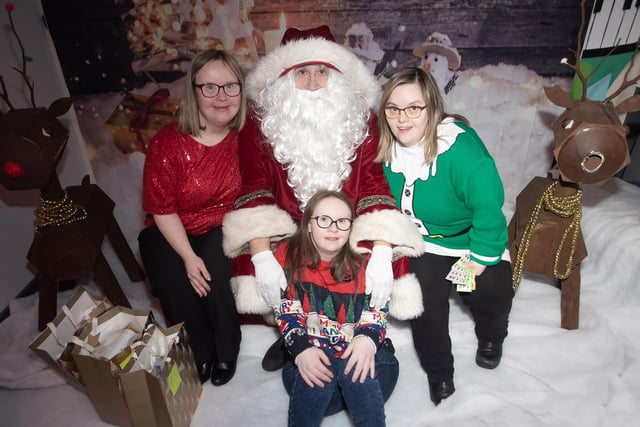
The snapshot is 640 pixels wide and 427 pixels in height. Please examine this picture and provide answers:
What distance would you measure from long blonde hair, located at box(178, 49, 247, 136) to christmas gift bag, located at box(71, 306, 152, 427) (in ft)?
2.36

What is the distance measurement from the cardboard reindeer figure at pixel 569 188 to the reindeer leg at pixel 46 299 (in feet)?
6.41

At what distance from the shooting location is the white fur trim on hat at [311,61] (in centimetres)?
161

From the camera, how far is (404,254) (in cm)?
158

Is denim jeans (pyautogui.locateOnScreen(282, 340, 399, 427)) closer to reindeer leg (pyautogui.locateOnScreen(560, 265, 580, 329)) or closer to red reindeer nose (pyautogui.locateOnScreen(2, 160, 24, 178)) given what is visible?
reindeer leg (pyautogui.locateOnScreen(560, 265, 580, 329))

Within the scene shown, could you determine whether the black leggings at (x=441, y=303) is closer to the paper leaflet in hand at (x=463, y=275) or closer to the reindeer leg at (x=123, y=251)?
the paper leaflet in hand at (x=463, y=275)

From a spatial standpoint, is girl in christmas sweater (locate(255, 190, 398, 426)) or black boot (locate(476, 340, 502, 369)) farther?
black boot (locate(476, 340, 502, 369))

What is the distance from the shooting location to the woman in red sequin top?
5.44 feet

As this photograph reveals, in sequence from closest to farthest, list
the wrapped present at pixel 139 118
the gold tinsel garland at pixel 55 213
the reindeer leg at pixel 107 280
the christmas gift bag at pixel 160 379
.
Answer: the christmas gift bag at pixel 160 379 < the gold tinsel garland at pixel 55 213 < the reindeer leg at pixel 107 280 < the wrapped present at pixel 139 118

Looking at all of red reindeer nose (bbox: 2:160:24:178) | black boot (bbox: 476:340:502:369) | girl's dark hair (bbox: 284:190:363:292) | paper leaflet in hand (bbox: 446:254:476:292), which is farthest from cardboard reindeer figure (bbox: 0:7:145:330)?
black boot (bbox: 476:340:502:369)

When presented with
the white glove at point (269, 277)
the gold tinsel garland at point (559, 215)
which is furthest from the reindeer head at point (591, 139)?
the white glove at point (269, 277)

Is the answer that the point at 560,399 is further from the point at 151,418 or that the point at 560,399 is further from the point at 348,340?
the point at 151,418

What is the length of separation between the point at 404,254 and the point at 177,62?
148cm

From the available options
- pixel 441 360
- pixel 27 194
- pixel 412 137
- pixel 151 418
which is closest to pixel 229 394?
pixel 151 418

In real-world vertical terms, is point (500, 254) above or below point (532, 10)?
below
